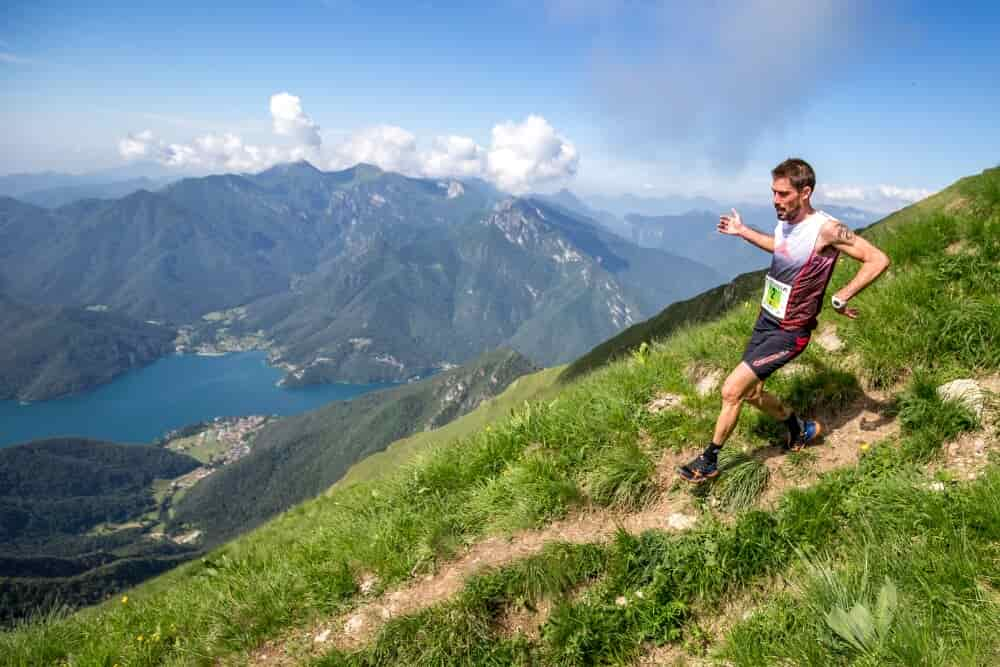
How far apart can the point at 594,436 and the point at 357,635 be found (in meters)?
4.04

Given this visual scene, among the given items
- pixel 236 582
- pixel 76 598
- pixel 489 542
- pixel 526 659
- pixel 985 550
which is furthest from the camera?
pixel 76 598

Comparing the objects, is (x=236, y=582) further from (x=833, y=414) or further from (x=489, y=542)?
(x=833, y=414)

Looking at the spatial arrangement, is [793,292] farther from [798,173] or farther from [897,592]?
[897,592]

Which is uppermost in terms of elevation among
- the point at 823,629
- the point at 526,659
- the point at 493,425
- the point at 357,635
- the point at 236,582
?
the point at 823,629

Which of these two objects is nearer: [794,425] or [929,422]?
[929,422]

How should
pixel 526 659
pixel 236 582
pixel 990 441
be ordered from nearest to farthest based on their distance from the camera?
1. pixel 526 659
2. pixel 990 441
3. pixel 236 582

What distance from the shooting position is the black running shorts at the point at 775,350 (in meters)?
6.08

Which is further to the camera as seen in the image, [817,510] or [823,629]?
[817,510]

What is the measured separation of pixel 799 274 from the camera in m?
6.04

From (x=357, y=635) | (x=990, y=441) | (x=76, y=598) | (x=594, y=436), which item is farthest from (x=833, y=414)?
(x=76, y=598)

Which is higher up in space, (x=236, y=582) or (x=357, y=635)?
(x=357, y=635)

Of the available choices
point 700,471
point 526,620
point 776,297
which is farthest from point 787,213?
point 526,620

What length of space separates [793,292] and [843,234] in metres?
0.82

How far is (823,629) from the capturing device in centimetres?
371
